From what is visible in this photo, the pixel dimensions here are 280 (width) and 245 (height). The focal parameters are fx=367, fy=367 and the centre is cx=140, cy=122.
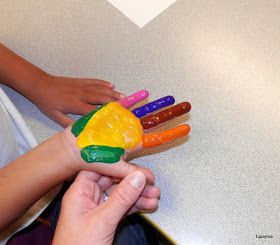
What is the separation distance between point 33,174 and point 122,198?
0.50ft

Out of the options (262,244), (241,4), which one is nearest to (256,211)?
(262,244)

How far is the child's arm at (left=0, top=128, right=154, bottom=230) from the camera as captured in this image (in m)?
0.52

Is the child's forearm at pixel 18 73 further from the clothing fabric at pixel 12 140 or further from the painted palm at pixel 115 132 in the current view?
the painted palm at pixel 115 132

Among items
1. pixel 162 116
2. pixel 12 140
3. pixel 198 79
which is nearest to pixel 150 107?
pixel 162 116

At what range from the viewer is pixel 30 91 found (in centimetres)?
67

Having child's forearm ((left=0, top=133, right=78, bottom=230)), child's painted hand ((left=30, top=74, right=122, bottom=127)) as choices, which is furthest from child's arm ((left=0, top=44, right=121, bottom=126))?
child's forearm ((left=0, top=133, right=78, bottom=230))

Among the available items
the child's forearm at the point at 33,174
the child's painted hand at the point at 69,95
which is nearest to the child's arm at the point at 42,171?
the child's forearm at the point at 33,174

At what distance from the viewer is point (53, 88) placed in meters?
0.67

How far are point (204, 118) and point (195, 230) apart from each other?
186 millimetres

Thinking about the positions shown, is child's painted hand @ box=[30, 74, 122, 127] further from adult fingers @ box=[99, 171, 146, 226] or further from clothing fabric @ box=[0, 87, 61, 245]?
adult fingers @ box=[99, 171, 146, 226]

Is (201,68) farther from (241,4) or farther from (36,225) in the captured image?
(36,225)

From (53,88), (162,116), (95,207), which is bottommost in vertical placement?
(95,207)

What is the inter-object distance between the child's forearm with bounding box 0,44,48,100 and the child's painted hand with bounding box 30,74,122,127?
1 centimetres

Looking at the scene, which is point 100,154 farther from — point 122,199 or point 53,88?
point 53,88
